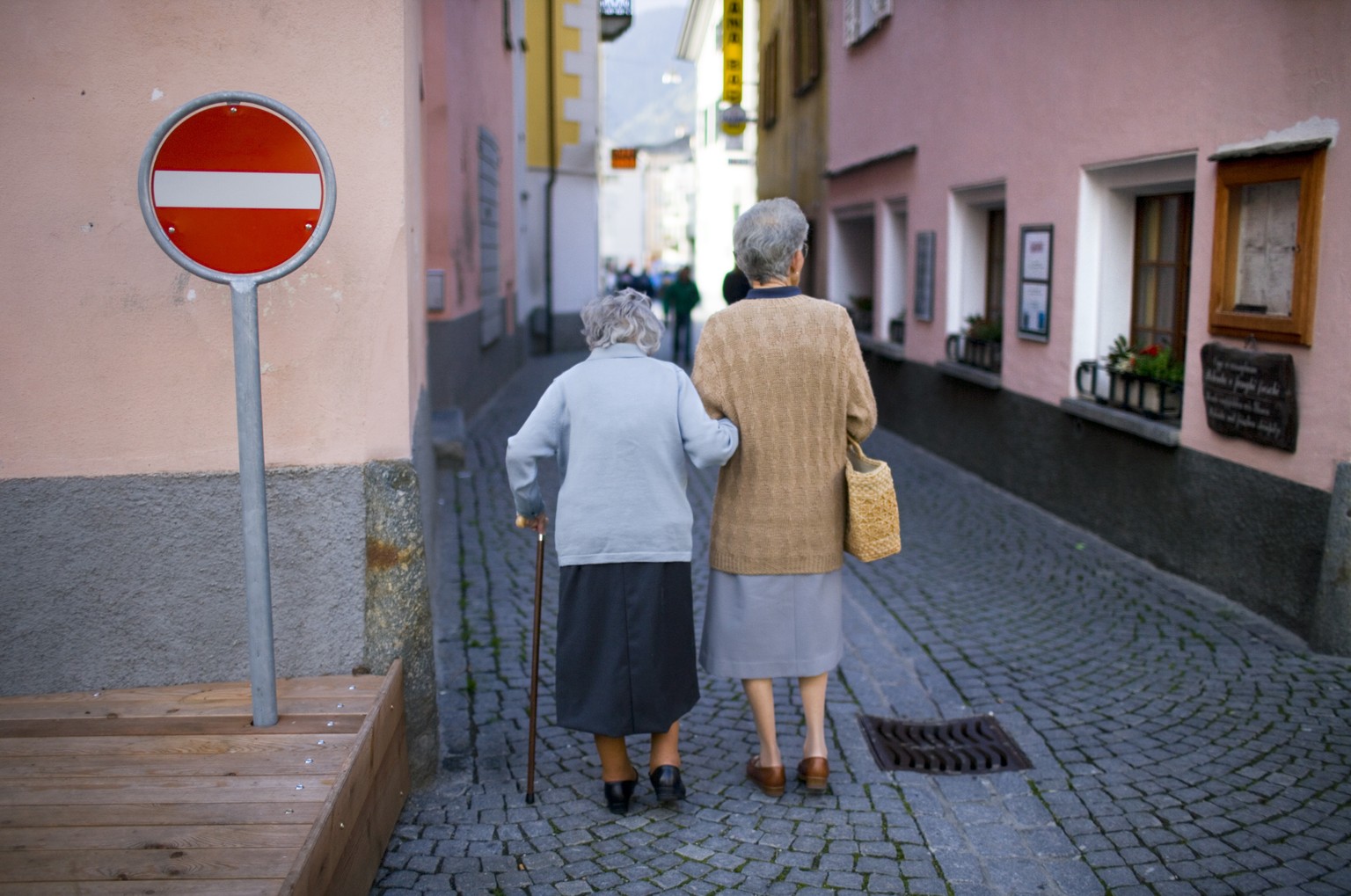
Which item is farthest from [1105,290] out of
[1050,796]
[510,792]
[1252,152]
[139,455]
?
[139,455]

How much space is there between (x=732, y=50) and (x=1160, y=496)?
401 inches

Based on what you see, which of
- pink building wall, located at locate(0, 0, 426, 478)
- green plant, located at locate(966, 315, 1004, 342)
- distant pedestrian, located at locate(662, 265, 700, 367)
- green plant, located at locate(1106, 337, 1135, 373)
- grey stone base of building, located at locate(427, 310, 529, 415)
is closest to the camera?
pink building wall, located at locate(0, 0, 426, 478)

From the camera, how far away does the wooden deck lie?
2748 millimetres

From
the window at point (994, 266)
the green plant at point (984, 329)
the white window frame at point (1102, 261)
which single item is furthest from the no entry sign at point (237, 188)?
the window at point (994, 266)

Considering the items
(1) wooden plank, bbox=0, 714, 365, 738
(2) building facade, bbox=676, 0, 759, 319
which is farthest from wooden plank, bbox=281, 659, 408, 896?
(2) building facade, bbox=676, 0, 759, 319

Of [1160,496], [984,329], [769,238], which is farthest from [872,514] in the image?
[984,329]

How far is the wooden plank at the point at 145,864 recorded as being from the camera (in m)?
2.72

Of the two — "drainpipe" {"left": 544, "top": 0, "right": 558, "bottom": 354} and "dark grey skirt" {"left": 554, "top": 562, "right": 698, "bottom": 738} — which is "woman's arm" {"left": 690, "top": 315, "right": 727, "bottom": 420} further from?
"drainpipe" {"left": 544, "top": 0, "right": 558, "bottom": 354}

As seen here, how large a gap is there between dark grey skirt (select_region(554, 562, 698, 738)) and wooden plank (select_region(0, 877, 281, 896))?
4.21 feet

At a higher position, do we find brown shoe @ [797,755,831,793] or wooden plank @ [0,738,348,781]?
wooden plank @ [0,738,348,781]

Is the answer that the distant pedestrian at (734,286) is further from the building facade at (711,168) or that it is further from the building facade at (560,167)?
the building facade at (711,168)

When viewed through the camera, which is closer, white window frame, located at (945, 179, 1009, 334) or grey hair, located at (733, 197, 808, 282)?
grey hair, located at (733, 197, 808, 282)

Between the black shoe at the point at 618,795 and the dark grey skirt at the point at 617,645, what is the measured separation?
0.23m

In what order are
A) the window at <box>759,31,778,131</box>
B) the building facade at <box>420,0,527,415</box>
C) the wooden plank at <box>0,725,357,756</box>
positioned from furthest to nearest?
the window at <box>759,31,778,131</box>, the building facade at <box>420,0,527,415</box>, the wooden plank at <box>0,725,357,756</box>
